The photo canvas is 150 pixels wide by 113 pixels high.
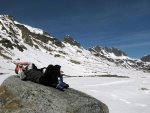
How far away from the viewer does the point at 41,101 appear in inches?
388

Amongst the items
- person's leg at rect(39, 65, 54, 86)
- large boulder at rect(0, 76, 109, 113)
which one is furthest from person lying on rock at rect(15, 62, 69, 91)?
large boulder at rect(0, 76, 109, 113)

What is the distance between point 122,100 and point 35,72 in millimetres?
7580

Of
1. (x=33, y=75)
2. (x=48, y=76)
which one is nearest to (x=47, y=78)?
(x=48, y=76)

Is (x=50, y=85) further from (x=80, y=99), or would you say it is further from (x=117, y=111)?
(x=117, y=111)

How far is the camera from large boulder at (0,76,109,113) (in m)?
9.62

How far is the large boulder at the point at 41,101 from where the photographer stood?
962 cm

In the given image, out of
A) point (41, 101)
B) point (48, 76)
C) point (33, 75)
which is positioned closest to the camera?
point (41, 101)

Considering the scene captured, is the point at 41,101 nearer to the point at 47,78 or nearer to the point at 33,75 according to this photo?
the point at 47,78

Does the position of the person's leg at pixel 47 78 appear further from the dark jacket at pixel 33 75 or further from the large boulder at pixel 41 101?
the large boulder at pixel 41 101

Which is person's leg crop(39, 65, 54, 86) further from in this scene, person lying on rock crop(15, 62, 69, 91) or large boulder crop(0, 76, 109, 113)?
large boulder crop(0, 76, 109, 113)

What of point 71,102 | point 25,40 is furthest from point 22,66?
point 25,40

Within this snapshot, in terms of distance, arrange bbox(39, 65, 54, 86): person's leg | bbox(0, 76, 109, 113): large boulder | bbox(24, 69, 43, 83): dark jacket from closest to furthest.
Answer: bbox(0, 76, 109, 113): large boulder → bbox(39, 65, 54, 86): person's leg → bbox(24, 69, 43, 83): dark jacket

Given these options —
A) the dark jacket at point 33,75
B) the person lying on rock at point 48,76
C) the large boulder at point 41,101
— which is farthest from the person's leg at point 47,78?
the large boulder at point 41,101

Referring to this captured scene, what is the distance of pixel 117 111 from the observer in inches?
533
